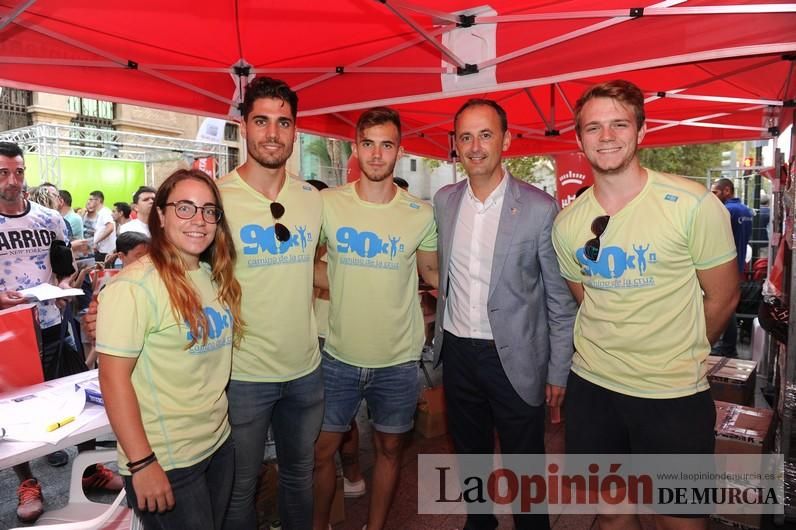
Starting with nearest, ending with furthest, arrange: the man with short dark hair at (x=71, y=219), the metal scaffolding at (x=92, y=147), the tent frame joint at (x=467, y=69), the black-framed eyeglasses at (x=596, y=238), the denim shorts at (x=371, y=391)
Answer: the black-framed eyeglasses at (x=596, y=238) < the denim shorts at (x=371, y=391) < the tent frame joint at (x=467, y=69) < the man with short dark hair at (x=71, y=219) < the metal scaffolding at (x=92, y=147)

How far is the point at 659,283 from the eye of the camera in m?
1.89

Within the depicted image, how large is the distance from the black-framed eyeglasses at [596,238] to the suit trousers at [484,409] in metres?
0.60

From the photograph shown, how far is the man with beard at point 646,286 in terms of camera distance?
6.14 ft

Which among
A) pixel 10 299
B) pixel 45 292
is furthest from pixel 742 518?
pixel 10 299

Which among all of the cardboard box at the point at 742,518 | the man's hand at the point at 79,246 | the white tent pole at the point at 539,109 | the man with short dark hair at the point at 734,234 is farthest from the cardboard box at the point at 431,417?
the man's hand at the point at 79,246

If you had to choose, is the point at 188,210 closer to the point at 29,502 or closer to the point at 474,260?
the point at 474,260

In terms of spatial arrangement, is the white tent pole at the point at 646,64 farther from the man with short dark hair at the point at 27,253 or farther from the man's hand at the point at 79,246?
the man's hand at the point at 79,246

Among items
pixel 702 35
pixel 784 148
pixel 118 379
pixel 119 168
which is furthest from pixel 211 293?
pixel 119 168

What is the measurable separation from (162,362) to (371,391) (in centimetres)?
108

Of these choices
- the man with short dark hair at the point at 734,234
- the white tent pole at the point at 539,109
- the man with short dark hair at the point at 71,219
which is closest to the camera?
the white tent pole at the point at 539,109

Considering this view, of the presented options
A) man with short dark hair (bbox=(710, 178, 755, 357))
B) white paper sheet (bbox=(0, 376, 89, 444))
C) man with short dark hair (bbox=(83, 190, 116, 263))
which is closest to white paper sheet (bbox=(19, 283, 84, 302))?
white paper sheet (bbox=(0, 376, 89, 444))

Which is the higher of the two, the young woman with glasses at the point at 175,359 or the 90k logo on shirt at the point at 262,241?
the 90k logo on shirt at the point at 262,241

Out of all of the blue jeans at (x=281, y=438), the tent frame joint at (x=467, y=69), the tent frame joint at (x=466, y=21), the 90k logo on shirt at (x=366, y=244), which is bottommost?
the blue jeans at (x=281, y=438)

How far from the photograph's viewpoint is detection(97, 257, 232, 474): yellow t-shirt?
155cm
